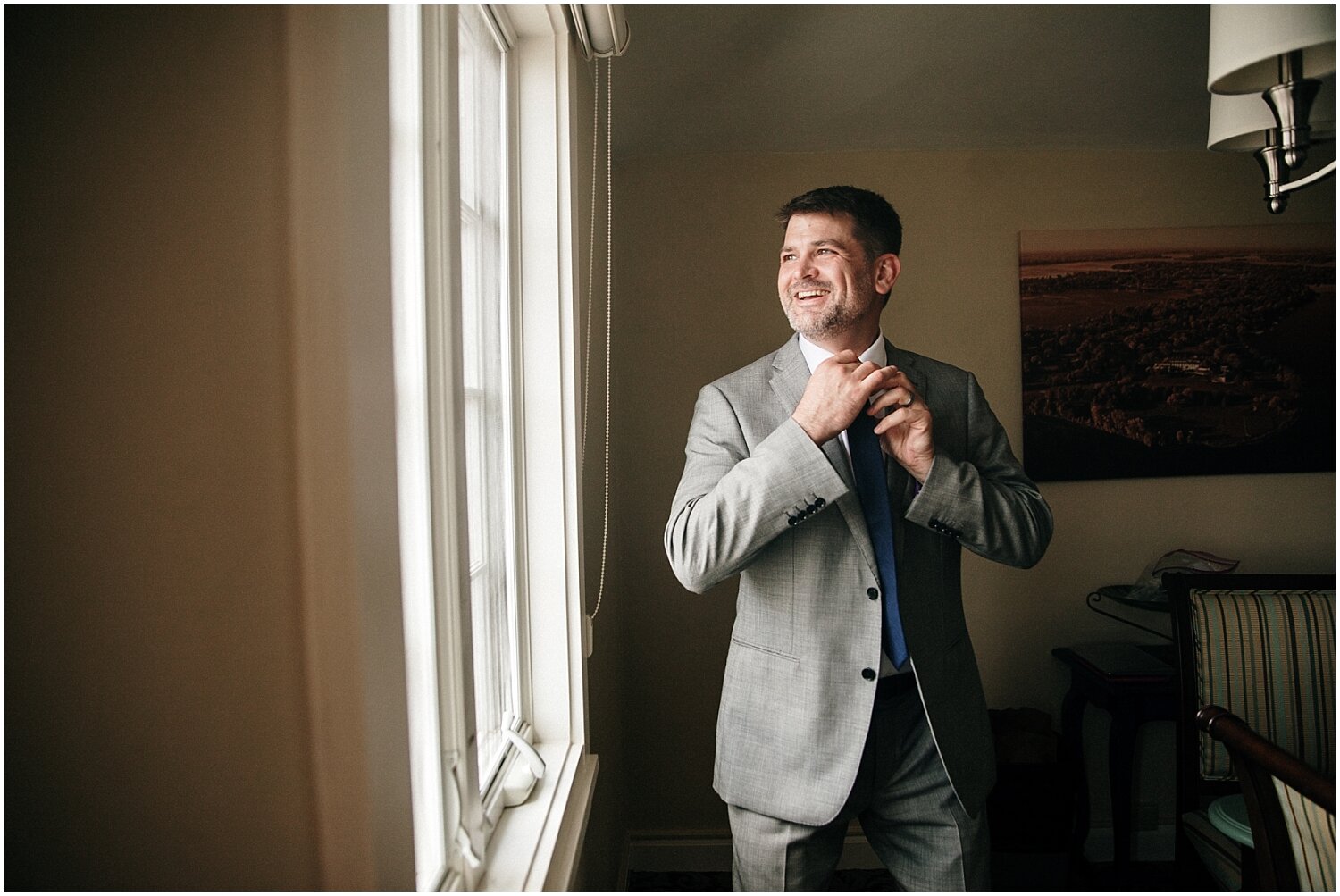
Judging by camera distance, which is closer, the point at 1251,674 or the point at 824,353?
the point at 824,353

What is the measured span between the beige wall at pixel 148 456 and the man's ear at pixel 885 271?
3.39 feet

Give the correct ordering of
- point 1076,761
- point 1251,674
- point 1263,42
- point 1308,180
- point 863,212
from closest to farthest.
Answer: point 1263,42 < point 1308,180 < point 863,212 < point 1251,674 < point 1076,761

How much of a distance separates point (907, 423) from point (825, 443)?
0.13 m

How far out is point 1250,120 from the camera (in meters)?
1.39

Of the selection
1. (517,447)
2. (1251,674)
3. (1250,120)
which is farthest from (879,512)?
(1251,674)

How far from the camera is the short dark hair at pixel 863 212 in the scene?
1.31m

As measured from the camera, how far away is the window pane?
1197 mm

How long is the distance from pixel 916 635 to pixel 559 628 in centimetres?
65

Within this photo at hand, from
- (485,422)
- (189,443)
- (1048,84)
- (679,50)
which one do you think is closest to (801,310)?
(485,422)

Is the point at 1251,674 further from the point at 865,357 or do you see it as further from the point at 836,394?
the point at 836,394

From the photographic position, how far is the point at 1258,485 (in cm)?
258

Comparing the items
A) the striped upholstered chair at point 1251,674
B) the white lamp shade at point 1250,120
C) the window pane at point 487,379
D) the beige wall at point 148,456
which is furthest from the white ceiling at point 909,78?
the beige wall at point 148,456

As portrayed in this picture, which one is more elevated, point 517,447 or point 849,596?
point 517,447

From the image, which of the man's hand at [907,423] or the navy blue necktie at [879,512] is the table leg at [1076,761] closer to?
the navy blue necktie at [879,512]
